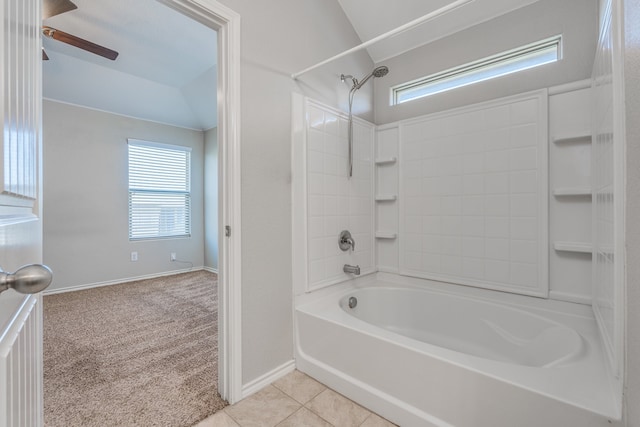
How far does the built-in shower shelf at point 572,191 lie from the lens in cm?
161

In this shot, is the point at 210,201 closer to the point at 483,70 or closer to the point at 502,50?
the point at 483,70

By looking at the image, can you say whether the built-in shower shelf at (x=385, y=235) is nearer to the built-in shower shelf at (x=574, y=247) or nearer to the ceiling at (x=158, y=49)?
the built-in shower shelf at (x=574, y=247)

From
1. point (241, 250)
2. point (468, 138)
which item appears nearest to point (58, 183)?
point (241, 250)

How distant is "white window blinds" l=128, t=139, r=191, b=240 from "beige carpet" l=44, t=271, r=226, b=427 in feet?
3.65

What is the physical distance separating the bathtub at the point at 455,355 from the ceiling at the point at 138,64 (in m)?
2.76

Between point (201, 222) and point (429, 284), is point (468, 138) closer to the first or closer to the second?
point (429, 284)

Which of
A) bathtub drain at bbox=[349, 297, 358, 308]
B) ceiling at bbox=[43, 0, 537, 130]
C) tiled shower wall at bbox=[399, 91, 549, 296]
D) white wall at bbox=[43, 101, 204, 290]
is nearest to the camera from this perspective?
tiled shower wall at bbox=[399, 91, 549, 296]

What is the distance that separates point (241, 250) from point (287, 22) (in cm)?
151

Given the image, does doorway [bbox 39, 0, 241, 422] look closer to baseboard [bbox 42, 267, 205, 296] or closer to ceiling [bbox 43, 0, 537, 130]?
ceiling [bbox 43, 0, 537, 130]

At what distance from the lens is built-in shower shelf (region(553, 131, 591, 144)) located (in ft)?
5.34

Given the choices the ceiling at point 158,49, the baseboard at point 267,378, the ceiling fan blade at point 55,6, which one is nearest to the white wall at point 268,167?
the baseboard at point 267,378

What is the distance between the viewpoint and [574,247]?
167 centimetres

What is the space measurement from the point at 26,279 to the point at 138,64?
12.4 ft

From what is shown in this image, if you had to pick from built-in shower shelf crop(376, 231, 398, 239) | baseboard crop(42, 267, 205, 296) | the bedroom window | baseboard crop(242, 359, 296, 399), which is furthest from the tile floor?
baseboard crop(42, 267, 205, 296)
